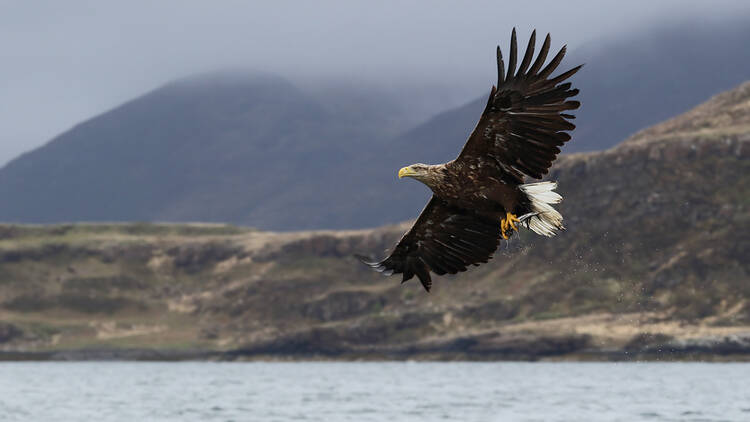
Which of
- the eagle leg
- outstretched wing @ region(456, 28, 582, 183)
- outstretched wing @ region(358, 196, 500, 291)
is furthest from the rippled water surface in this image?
outstretched wing @ region(456, 28, 582, 183)

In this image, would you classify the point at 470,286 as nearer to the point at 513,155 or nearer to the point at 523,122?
the point at 513,155

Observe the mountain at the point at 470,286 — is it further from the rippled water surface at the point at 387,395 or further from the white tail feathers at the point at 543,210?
the white tail feathers at the point at 543,210

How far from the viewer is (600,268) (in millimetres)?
137875

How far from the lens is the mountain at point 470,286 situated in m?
135

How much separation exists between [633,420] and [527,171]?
1339 inches

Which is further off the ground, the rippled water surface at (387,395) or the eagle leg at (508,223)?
the eagle leg at (508,223)

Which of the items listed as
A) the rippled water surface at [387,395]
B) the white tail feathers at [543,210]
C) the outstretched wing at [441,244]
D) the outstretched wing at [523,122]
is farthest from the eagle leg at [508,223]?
the rippled water surface at [387,395]

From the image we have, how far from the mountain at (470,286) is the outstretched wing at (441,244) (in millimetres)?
107841

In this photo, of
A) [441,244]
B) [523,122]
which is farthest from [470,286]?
[523,122]

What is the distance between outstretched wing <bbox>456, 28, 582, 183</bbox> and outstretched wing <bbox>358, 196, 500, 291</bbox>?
2.31 metres

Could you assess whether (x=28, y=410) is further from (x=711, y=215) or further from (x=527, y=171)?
(x=711, y=215)

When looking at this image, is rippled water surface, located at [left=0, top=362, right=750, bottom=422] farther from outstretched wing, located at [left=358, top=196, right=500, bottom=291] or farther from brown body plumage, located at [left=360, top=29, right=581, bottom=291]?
brown body plumage, located at [left=360, top=29, right=581, bottom=291]

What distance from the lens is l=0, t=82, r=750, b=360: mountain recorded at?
13500 cm

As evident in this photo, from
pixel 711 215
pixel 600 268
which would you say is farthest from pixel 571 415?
pixel 711 215
